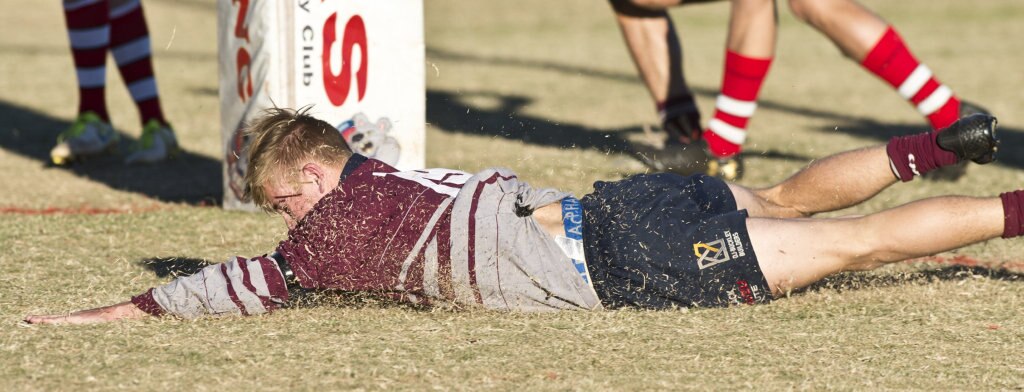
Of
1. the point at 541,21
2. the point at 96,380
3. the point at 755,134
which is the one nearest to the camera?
the point at 96,380

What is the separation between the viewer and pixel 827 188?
3262 millimetres

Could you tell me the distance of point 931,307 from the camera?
3.10 metres

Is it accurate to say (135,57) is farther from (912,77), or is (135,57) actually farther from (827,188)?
(827,188)

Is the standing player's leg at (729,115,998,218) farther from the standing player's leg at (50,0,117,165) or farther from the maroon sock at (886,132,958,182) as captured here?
the standing player's leg at (50,0,117,165)

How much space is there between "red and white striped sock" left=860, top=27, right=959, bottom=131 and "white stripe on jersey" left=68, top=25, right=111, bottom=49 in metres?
3.06

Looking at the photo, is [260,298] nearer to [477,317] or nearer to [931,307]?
[477,317]

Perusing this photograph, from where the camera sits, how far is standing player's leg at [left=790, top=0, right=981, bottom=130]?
4746 millimetres

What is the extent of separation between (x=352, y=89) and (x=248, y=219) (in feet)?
1.82

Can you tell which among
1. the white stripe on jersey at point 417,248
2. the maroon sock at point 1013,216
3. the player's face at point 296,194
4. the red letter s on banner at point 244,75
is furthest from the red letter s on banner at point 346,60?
the maroon sock at point 1013,216

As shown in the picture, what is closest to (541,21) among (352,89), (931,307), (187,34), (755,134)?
(187,34)

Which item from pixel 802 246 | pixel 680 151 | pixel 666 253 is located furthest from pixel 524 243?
pixel 680 151

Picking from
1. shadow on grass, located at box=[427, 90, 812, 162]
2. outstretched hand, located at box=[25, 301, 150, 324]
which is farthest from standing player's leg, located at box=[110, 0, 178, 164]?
outstretched hand, located at box=[25, 301, 150, 324]

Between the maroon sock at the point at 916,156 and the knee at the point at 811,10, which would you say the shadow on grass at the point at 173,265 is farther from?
the knee at the point at 811,10

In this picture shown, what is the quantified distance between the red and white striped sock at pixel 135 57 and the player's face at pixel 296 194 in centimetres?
266
